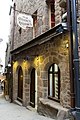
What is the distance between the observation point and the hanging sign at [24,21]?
10.0 m

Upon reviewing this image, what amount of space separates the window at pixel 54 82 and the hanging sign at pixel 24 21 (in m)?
2.04

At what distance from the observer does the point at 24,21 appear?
410 inches

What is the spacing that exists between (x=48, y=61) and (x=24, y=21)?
205cm

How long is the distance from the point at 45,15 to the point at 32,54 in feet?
7.10

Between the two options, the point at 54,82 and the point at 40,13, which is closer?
the point at 54,82

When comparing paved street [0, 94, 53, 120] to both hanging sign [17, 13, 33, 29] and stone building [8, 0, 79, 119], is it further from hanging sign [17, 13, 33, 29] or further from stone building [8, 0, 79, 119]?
hanging sign [17, 13, 33, 29]

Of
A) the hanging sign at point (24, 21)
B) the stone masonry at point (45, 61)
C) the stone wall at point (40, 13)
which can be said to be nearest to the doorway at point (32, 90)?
the stone masonry at point (45, 61)

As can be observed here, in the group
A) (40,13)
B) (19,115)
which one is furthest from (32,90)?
(40,13)

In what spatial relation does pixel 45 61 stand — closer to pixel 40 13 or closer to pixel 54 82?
pixel 54 82

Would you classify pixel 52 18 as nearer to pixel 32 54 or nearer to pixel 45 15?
pixel 45 15

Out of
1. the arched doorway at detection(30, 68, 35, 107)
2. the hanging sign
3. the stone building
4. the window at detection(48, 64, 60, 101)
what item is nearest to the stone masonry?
the stone building

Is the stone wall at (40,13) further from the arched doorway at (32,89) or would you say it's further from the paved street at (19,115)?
the paved street at (19,115)

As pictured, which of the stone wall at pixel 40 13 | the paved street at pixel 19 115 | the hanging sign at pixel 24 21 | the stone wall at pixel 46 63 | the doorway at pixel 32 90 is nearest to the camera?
the stone wall at pixel 46 63

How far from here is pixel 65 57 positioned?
8445 mm
